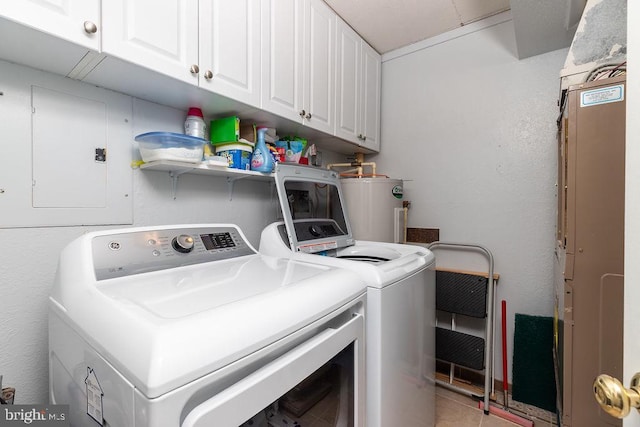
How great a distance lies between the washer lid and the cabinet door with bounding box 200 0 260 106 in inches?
33.4

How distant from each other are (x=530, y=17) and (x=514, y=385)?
95.6 inches

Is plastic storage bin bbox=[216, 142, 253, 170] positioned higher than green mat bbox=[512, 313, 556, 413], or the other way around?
plastic storage bin bbox=[216, 142, 253, 170]

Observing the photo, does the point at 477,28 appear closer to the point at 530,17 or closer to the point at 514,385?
the point at 530,17

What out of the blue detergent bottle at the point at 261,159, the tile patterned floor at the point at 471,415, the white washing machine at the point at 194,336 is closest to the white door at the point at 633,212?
the white washing machine at the point at 194,336

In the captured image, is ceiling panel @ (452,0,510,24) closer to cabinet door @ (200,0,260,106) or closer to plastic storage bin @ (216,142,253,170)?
cabinet door @ (200,0,260,106)

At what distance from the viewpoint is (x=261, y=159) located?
1650mm

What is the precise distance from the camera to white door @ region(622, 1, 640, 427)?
47 cm

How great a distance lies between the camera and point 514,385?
2.05 meters

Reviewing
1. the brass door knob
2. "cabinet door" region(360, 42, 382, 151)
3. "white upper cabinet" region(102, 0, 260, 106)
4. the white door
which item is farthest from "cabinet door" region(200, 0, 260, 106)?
the brass door knob

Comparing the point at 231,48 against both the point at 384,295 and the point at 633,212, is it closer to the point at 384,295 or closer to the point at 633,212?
the point at 384,295

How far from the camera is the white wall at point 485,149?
204cm

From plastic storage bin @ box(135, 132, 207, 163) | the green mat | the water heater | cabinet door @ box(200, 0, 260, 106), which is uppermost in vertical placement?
cabinet door @ box(200, 0, 260, 106)

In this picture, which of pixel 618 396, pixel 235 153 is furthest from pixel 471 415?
pixel 235 153

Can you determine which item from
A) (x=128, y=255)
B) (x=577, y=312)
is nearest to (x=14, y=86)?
(x=128, y=255)
